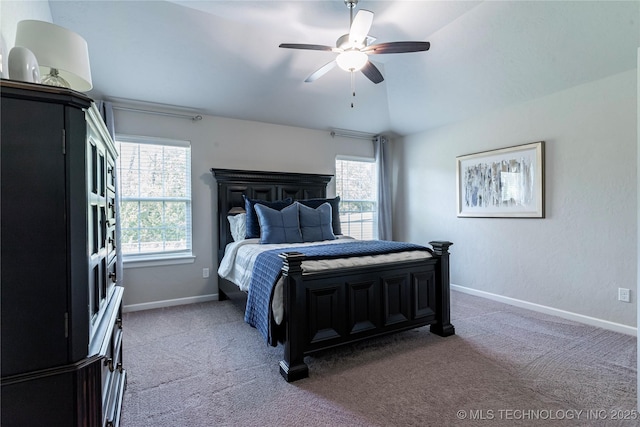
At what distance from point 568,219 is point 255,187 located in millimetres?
3698

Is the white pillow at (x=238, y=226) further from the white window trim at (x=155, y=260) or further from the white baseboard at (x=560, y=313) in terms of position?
the white baseboard at (x=560, y=313)

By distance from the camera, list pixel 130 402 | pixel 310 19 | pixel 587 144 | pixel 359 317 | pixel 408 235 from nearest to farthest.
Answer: pixel 130 402 → pixel 359 317 → pixel 310 19 → pixel 587 144 → pixel 408 235

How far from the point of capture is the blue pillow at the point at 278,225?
3492 millimetres

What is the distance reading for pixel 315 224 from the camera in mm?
3789

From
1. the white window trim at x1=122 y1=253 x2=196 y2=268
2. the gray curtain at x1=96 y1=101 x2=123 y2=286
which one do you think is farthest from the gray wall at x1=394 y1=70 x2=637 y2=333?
the gray curtain at x1=96 y1=101 x2=123 y2=286

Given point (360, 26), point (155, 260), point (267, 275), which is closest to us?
point (360, 26)

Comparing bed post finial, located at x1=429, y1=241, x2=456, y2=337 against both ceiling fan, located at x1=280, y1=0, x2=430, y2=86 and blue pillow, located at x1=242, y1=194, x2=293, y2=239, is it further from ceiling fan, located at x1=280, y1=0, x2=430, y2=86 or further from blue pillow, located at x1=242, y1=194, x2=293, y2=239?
blue pillow, located at x1=242, y1=194, x2=293, y2=239

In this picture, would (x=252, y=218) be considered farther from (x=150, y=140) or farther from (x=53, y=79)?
(x=53, y=79)

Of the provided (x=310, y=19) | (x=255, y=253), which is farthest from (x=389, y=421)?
(x=310, y=19)

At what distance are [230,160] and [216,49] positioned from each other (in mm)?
1439

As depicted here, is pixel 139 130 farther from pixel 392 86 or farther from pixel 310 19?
pixel 392 86

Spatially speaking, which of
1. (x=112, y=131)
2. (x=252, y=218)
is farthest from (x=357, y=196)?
(x=112, y=131)

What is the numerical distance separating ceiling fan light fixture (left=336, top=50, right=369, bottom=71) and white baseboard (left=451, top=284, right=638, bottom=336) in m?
3.30

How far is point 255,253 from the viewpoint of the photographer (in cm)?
298
